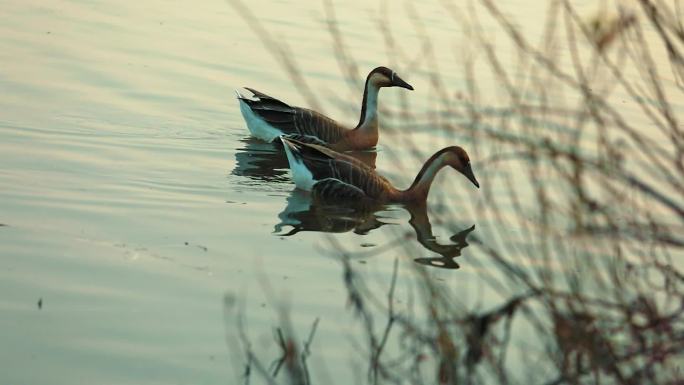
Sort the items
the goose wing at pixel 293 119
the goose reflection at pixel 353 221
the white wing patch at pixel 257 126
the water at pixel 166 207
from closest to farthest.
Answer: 1. the water at pixel 166 207
2. the goose reflection at pixel 353 221
3. the white wing patch at pixel 257 126
4. the goose wing at pixel 293 119

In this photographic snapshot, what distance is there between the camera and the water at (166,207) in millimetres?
6820

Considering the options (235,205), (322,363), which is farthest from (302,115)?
(322,363)

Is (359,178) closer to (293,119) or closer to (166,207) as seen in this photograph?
(166,207)

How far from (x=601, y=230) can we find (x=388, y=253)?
5098 mm

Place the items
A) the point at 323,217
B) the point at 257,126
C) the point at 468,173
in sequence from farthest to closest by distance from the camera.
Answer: the point at 257,126
the point at 468,173
the point at 323,217

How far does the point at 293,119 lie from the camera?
13.7m

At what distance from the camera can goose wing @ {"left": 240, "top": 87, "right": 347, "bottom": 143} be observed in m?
13.2

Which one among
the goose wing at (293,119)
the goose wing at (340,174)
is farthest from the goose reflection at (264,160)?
the goose wing at (340,174)

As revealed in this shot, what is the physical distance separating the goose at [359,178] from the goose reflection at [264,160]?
380mm

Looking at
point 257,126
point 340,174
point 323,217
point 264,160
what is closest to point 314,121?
point 257,126

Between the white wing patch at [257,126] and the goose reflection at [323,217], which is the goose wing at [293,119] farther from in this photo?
the goose reflection at [323,217]

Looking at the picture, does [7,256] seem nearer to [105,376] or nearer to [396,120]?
[105,376]

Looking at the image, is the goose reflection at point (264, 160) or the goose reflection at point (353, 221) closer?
the goose reflection at point (353, 221)

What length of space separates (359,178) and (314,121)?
8.08 feet
